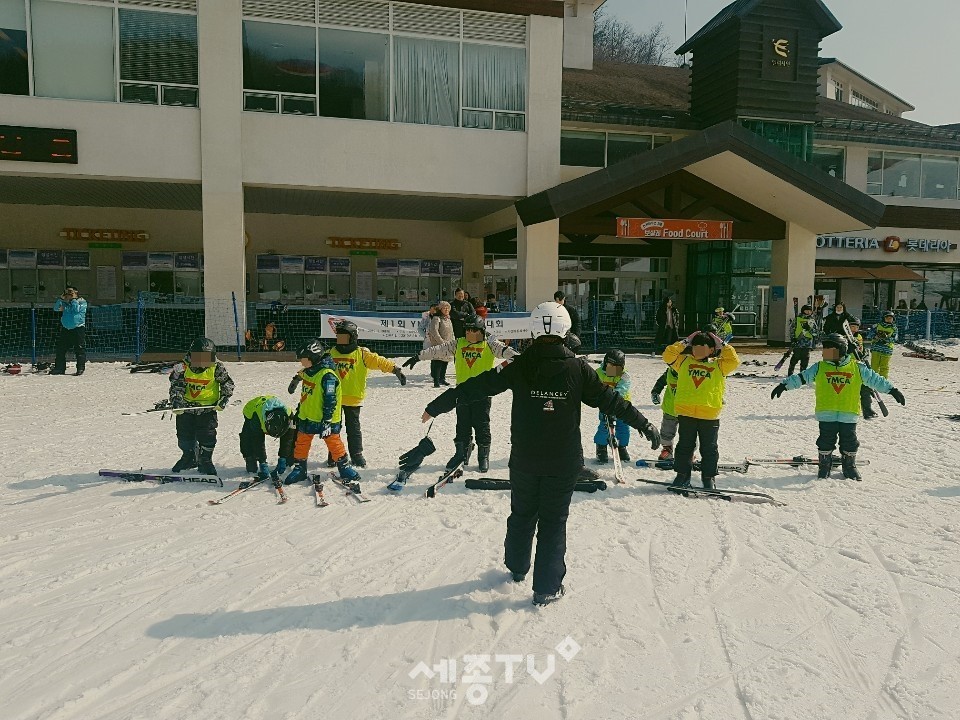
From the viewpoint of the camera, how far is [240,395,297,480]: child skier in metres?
6.61

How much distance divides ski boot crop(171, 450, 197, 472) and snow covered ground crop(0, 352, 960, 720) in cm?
36

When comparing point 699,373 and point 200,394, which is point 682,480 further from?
point 200,394

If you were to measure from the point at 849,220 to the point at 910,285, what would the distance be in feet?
45.9

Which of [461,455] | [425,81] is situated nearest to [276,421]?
[461,455]

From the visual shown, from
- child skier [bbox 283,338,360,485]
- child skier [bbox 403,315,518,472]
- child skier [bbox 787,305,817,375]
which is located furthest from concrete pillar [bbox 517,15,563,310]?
child skier [bbox 283,338,360,485]

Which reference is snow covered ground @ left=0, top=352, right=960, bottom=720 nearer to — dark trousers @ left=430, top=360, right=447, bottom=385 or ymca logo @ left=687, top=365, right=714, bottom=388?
ymca logo @ left=687, top=365, right=714, bottom=388

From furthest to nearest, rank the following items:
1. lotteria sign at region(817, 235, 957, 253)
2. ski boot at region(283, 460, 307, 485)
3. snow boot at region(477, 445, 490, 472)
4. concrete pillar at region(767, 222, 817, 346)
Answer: lotteria sign at region(817, 235, 957, 253) < concrete pillar at region(767, 222, 817, 346) < snow boot at region(477, 445, 490, 472) < ski boot at region(283, 460, 307, 485)

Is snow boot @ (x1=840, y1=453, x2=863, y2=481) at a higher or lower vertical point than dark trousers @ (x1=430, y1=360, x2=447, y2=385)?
lower

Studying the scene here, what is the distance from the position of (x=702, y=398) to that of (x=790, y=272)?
17345 mm

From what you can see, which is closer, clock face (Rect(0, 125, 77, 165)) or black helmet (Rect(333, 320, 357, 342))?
black helmet (Rect(333, 320, 357, 342))

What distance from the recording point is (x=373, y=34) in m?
17.4

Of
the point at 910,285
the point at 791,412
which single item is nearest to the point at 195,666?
the point at 791,412

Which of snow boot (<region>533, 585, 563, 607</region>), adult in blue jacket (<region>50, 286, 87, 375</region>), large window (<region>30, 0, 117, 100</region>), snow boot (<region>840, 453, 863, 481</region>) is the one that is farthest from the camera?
large window (<region>30, 0, 117, 100</region>)

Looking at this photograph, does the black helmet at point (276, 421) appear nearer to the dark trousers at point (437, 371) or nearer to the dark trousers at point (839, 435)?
the dark trousers at point (839, 435)
